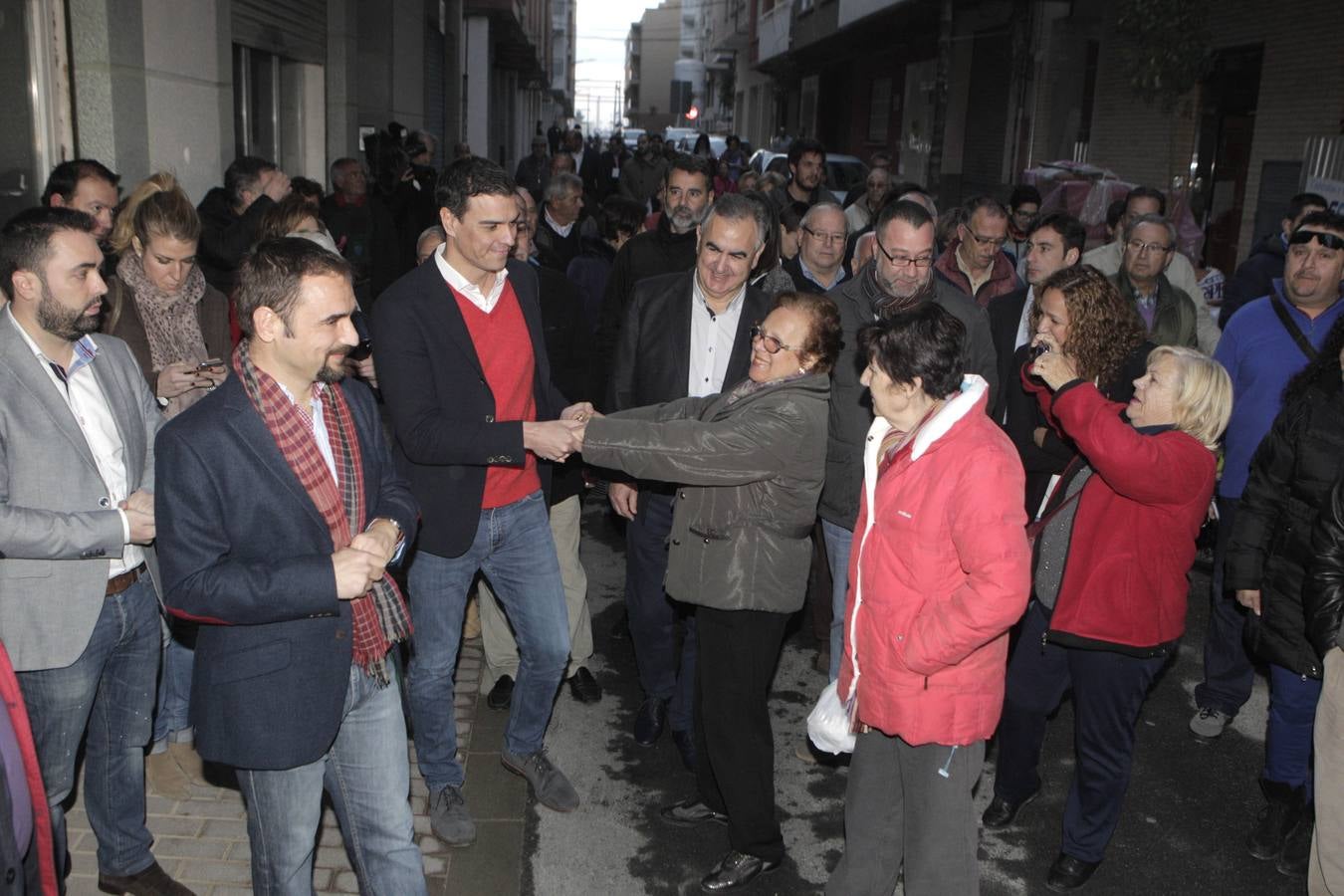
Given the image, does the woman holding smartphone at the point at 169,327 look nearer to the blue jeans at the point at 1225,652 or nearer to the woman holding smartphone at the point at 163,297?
the woman holding smartphone at the point at 163,297

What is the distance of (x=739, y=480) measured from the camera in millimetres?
3727

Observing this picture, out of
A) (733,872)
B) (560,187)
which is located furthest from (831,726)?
(560,187)

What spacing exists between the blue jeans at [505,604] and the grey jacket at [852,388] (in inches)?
49.7

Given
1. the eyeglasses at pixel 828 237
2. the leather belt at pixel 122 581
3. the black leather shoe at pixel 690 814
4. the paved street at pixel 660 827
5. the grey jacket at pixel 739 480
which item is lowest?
the paved street at pixel 660 827

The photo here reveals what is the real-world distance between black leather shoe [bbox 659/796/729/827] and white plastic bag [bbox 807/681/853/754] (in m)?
1.06

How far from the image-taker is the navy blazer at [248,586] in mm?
2750

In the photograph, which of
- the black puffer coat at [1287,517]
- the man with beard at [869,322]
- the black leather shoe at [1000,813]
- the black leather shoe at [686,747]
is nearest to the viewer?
the black puffer coat at [1287,517]

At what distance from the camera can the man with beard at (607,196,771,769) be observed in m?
4.60

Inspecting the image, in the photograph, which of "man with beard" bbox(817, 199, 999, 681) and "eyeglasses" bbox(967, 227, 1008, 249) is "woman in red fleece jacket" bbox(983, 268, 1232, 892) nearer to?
"man with beard" bbox(817, 199, 999, 681)

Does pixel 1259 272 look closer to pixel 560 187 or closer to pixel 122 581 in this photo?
pixel 560 187

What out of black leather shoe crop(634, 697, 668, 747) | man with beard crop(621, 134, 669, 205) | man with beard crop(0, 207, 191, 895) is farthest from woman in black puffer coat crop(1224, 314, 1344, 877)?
man with beard crop(621, 134, 669, 205)

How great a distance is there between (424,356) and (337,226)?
5.83m

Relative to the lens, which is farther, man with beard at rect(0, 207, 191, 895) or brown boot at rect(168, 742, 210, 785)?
brown boot at rect(168, 742, 210, 785)

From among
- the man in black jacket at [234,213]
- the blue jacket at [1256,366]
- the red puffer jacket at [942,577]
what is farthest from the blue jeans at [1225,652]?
the man in black jacket at [234,213]
